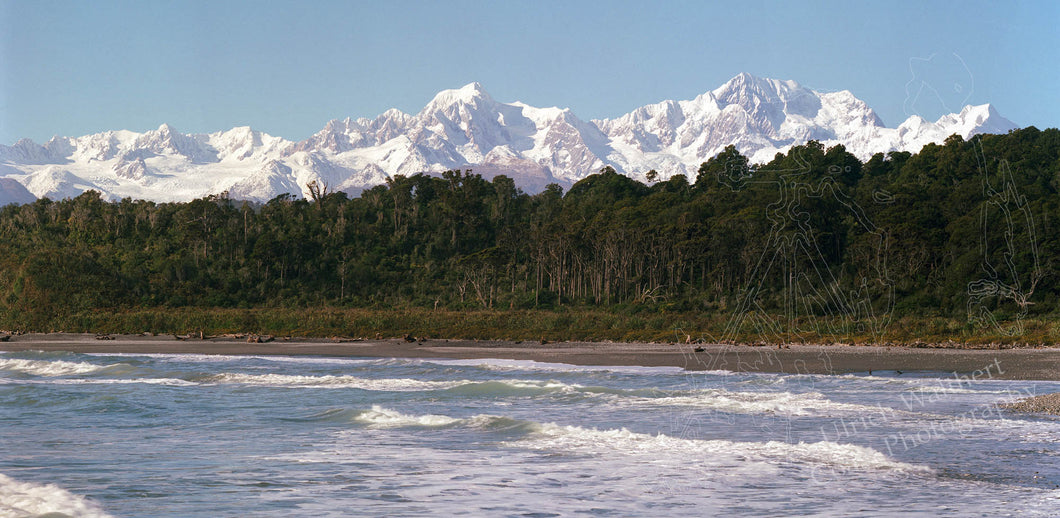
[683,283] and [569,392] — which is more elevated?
[683,283]

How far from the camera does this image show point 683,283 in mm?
74312

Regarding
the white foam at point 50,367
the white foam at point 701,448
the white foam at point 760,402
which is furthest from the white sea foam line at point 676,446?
the white foam at point 50,367

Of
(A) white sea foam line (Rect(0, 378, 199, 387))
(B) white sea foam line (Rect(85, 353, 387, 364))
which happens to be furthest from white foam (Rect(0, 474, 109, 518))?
(B) white sea foam line (Rect(85, 353, 387, 364))

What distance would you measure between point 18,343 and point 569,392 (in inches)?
1715

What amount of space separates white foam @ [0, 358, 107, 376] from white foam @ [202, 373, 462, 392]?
7335 mm

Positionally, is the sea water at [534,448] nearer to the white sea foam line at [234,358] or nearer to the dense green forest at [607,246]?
the white sea foam line at [234,358]

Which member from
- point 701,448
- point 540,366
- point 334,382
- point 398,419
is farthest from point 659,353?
point 701,448

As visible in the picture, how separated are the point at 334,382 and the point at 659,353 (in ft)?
57.4

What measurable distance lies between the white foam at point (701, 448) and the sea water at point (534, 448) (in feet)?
0.23

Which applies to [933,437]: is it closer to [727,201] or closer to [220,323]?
[220,323]

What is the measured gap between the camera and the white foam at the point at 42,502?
1092 cm

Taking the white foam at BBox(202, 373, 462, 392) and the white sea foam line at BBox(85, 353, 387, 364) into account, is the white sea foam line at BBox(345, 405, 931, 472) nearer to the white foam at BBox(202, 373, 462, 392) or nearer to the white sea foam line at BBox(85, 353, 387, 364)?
the white foam at BBox(202, 373, 462, 392)

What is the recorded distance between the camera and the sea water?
1157 cm

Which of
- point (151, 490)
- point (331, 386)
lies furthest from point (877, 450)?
point (331, 386)
